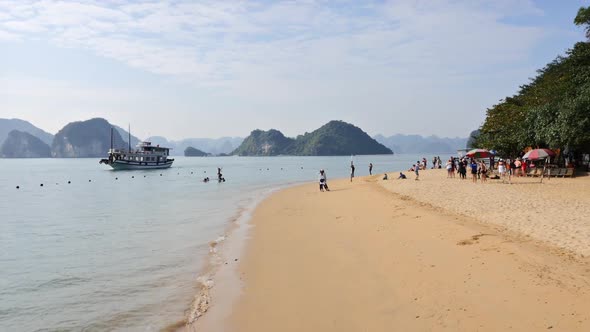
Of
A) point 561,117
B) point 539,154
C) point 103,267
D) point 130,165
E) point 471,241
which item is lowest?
point 103,267

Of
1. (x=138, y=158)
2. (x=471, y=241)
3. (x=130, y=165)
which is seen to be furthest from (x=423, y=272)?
(x=138, y=158)

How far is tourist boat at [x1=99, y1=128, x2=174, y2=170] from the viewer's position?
84625mm

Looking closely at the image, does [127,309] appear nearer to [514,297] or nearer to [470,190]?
[514,297]

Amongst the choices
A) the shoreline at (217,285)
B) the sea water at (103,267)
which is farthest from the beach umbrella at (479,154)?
the shoreline at (217,285)

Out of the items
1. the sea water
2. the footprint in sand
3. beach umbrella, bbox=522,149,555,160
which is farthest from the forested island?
the sea water

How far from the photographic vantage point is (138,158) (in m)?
87.2

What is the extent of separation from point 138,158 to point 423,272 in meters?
86.4

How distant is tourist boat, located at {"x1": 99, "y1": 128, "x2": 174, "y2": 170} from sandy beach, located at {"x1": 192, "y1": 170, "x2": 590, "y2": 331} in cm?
7558

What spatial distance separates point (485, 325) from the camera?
6516mm

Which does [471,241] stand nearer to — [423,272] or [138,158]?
[423,272]

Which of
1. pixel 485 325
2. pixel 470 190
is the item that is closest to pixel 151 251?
pixel 485 325

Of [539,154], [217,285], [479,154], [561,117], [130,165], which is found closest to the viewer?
[217,285]

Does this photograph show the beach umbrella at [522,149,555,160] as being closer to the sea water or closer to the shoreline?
the sea water

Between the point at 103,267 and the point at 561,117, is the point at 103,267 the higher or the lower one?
A: the lower one
